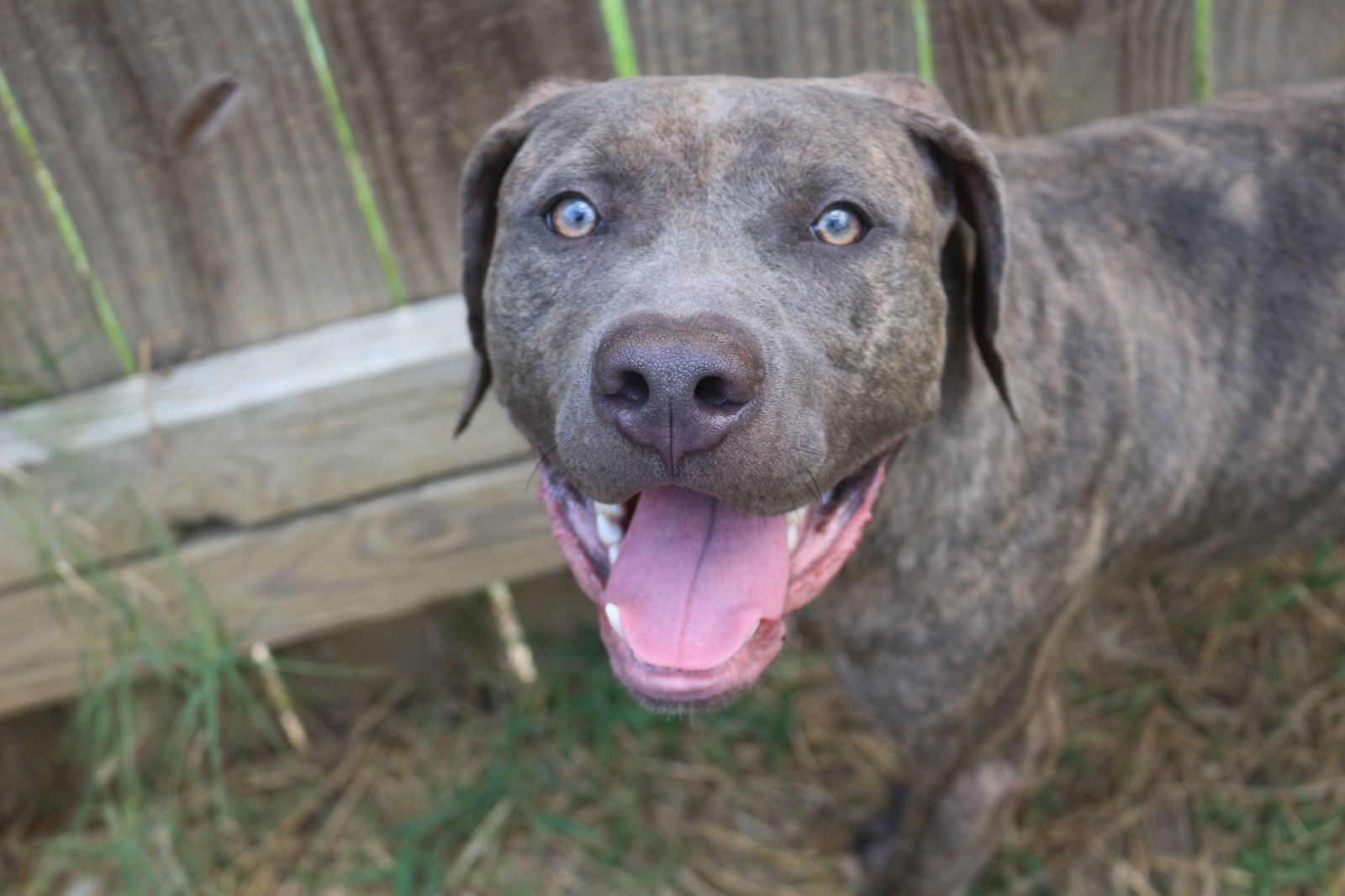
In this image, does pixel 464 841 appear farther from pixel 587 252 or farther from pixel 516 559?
pixel 587 252

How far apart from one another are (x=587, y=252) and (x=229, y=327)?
1.13m

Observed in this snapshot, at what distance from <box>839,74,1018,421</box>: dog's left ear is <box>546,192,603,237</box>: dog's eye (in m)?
0.50

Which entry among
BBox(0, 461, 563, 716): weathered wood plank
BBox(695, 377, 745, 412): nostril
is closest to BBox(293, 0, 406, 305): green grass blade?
BBox(0, 461, 563, 716): weathered wood plank

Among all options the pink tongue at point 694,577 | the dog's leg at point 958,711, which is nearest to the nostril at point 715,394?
the pink tongue at point 694,577

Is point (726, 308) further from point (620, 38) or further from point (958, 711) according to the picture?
point (620, 38)

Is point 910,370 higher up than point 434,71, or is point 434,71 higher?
point 434,71

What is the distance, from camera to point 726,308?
1.53 metres

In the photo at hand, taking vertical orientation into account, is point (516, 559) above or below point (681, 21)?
below

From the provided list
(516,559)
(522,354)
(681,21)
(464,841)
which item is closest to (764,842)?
(464,841)

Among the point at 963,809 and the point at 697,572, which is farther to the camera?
the point at 963,809

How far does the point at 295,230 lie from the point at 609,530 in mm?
1063

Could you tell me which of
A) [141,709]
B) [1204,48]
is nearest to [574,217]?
[1204,48]

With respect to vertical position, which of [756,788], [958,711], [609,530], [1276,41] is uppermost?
[1276,41]

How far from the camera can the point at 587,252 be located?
1750 mm
